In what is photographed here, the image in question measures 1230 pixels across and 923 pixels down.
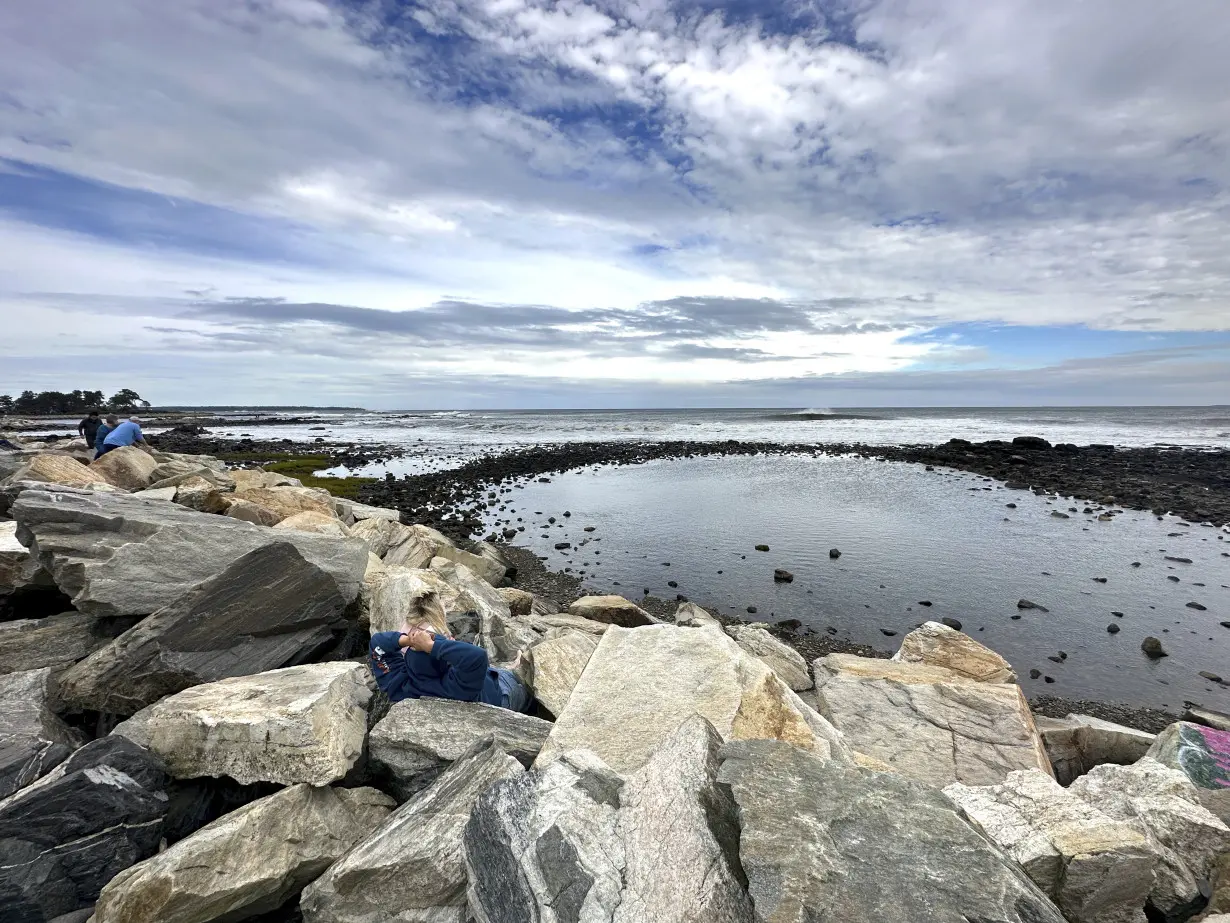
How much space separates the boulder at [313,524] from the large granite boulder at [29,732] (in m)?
5.04

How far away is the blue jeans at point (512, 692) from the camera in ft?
22.7

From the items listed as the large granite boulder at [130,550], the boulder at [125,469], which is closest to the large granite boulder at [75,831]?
the large granite boulder at [130,550]

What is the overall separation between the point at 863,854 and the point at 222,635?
22.0ft

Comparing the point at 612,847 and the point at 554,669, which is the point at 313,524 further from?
the point at 612,847

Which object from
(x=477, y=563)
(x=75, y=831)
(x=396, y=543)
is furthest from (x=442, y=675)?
(x=477, y=563)

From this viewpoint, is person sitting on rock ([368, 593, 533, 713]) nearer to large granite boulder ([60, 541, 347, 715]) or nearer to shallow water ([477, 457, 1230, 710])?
large granite boulder ([60, 541, 347, 715])

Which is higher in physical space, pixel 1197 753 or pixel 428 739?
pixel 428 739

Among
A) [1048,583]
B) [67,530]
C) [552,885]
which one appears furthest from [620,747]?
[1048,583]

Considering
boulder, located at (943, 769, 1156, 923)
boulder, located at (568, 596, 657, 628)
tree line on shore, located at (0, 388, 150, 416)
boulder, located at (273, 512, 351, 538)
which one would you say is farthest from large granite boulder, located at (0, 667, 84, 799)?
tree line on shore, located at (0, 388, 150, 416)

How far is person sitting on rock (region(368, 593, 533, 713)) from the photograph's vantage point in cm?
638

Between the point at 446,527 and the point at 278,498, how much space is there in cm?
1271

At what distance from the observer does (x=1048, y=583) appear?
19953mm

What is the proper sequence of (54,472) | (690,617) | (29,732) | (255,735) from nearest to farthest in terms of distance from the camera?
(255,735) → (29,732) → (54,472) → (690,617)

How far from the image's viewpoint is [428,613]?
24.3ft
